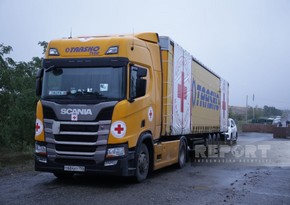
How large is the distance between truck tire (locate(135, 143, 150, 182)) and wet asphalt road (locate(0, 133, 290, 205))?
0.20 meters

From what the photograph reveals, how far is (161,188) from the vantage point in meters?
8.57

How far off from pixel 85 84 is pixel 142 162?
2.27 metres

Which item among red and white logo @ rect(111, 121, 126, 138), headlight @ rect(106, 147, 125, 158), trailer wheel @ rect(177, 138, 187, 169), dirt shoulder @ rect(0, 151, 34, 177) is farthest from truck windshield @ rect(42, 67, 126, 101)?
trailer wheel @ rect(177, 138, 187, 169)

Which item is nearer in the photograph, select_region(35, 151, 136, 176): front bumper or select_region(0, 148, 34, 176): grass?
select_region(35, 151, 136, 176): front bumper

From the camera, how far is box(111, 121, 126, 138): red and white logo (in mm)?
8023

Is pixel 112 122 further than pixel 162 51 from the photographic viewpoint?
No

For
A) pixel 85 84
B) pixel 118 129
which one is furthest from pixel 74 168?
pixel 85 84

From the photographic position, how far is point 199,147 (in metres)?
15.6

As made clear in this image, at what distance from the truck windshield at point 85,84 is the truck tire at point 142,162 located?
1511mm

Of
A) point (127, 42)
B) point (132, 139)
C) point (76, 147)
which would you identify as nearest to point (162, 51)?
point (127, 42)

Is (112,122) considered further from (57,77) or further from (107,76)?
(57,77)

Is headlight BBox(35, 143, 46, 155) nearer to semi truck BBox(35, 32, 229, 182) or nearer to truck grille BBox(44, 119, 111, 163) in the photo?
semi truck BBox(35, 32, 229, 182)

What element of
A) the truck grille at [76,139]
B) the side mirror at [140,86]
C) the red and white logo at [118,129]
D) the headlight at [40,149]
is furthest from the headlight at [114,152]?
the headlight at [40,149]

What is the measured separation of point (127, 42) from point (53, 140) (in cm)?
268
